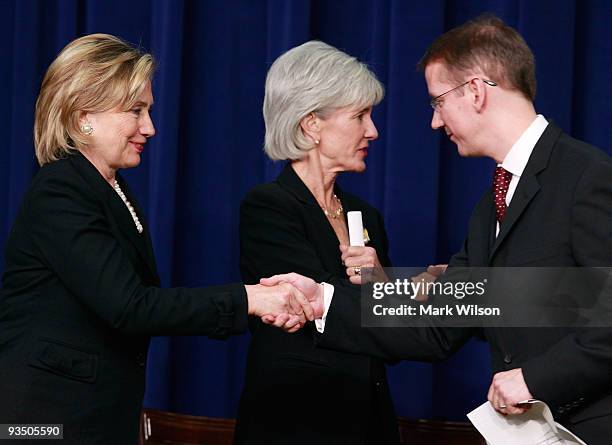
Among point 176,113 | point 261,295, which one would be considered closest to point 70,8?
point 176,113

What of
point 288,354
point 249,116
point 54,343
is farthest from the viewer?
point 249,116

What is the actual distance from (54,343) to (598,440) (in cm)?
106

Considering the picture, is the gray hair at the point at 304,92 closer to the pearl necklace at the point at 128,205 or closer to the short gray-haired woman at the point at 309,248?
the short gray-haired woman at the point at 309,248

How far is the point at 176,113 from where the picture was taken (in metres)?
3.36

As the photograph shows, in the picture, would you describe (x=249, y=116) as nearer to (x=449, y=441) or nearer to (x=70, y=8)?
(x=70, y=8)

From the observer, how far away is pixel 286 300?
7.22ft

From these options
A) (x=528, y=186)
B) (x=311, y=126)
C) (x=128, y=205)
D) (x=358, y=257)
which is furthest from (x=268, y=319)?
(x=528, y=186)

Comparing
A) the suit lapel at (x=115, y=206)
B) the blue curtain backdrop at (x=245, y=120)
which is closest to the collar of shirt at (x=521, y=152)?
the suit lapel at (x=115, y=206)

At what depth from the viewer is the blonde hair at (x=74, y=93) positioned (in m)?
2.11

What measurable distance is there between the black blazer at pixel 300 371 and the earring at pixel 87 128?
46 cm

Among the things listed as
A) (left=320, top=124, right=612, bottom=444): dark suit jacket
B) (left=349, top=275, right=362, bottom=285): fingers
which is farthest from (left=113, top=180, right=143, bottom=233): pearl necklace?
(left=320, top=124, right=612, bottom=444): dark suit jacket

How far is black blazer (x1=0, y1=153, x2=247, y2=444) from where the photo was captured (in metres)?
1.96

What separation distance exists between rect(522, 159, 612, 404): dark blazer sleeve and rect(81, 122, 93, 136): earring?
1036mm

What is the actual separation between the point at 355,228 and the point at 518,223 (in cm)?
62
